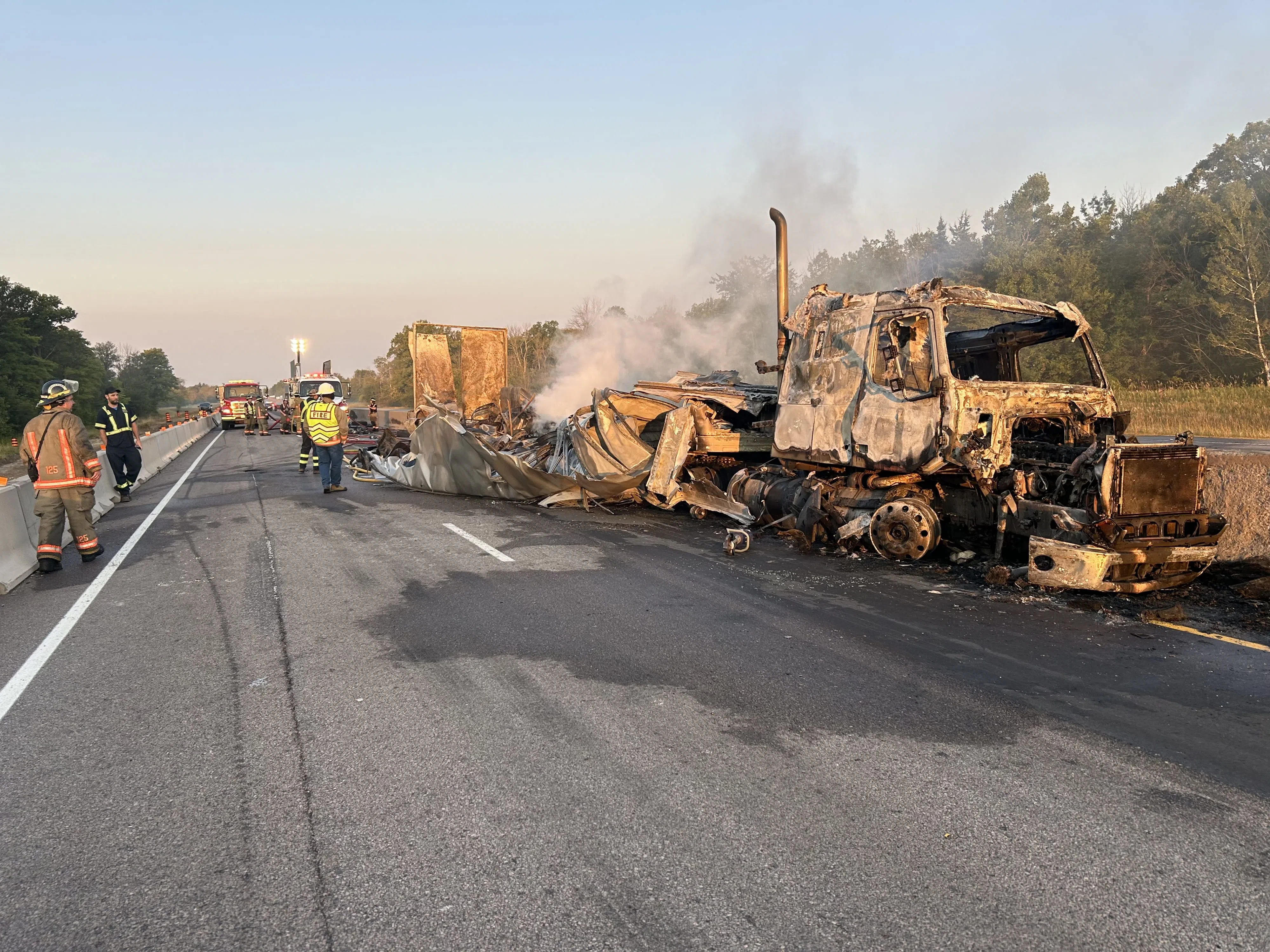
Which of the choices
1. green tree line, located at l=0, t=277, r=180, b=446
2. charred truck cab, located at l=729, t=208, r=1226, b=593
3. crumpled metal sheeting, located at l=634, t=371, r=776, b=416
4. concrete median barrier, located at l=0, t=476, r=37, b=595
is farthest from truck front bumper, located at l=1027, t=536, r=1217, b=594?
green tree line, located at l=0, t=277, r=180, b=446

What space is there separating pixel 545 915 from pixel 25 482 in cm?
890

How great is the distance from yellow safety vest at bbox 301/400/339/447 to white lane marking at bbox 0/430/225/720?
317 cm

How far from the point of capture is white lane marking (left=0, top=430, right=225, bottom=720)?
4488mm

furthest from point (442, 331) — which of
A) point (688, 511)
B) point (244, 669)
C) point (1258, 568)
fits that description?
point (1258, 568)

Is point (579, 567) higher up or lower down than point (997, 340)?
lower down

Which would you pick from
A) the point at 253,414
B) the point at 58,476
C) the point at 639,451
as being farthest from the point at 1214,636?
the point at 253,414

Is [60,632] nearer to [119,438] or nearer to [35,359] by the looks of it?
[119,438]

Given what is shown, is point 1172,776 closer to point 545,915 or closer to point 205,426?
point 545,915

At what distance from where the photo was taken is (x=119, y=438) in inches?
520

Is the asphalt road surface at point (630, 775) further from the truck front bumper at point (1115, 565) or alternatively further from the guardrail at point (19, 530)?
the guardrail at point (19, 530)

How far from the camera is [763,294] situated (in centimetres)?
1967

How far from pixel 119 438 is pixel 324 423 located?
3.41 metres

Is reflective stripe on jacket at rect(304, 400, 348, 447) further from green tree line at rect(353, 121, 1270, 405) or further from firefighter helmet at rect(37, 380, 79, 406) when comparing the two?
green tree line at rect(353, 121, 1270, 405)

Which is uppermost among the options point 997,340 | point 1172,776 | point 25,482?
point 997,340
